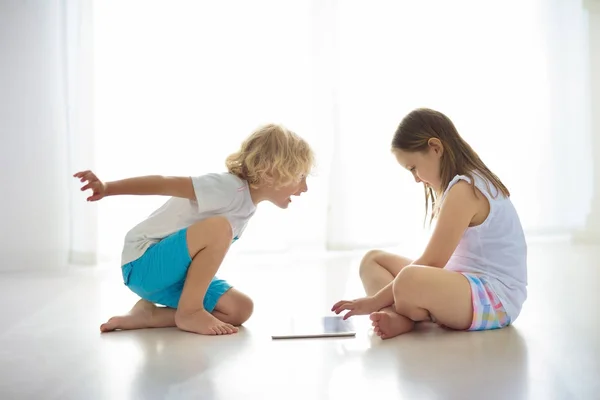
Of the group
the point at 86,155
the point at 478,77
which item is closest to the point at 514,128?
the point at 478,77

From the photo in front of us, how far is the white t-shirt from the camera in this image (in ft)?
5.95

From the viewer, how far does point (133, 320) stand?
5.94 feet

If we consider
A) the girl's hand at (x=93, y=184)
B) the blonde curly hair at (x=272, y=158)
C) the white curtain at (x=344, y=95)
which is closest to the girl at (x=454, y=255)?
the blonde curly hair at (x=272, y=158)

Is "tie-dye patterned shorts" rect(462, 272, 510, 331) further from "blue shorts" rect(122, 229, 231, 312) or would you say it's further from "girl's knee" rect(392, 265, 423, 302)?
"blue shorts" rect(122, 229, 231, 312)

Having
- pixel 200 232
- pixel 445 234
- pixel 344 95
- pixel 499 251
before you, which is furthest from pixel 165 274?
pixel 344 95

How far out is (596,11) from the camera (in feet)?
12.4

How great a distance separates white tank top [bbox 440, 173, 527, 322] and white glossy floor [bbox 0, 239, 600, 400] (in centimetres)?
9

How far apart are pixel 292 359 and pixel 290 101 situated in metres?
1.99

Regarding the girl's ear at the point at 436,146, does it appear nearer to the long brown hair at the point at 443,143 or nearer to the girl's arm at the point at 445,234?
the long brown hair at the point at 443,143

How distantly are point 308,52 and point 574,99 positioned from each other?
A: 1385mm

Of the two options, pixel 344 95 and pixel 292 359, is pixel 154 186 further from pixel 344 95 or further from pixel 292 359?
pixel 344 95

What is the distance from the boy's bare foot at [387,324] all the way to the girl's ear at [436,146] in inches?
15.4

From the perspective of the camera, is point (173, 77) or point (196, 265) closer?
→ point (196, 265)

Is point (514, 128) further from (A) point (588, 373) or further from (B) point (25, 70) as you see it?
(A) point (588, 373)
